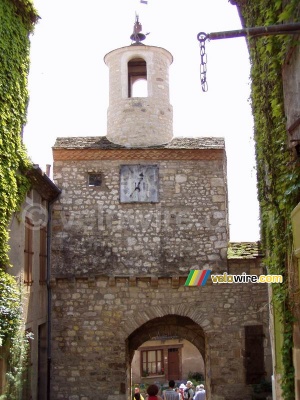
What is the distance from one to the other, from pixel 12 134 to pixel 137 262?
501 cm

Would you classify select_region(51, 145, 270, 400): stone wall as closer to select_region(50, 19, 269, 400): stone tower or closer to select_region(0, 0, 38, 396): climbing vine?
select_region(50, 19, 269, 400): stone tower

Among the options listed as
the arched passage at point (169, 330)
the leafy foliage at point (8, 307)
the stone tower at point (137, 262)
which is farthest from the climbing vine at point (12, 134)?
the arched passage at point (169, 330)

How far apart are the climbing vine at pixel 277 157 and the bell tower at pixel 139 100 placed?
265 inches

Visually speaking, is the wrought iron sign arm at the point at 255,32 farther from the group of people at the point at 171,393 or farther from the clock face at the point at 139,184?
the clock face at the point at 139,184

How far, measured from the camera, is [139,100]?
14.7 metres

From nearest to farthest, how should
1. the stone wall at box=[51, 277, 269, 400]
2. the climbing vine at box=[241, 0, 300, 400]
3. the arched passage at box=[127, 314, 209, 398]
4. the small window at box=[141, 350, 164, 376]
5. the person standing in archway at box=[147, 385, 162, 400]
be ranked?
the climbing vine at box=[241, 0, 300, 400]
the person standing in archway at box=[147, 385, 162, 400]
the stone wall at box=[51, 277, 269, 400]
the arched passage at box=[127, 314, 209, 398]
the small window at box=[141, 350, 164, 376]

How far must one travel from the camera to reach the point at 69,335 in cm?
1299

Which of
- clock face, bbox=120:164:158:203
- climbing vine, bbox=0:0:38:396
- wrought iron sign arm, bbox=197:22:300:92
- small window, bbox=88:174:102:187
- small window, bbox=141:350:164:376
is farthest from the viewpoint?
small window, bbox=141:350:164:376

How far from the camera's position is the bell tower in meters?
14.4

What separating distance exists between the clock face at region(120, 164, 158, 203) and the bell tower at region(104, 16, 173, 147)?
0.86 m

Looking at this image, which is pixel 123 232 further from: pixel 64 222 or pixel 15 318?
pixel 15 318

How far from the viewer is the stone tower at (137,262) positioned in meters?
12.9

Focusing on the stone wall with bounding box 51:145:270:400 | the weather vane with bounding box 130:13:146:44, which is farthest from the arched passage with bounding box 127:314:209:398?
the weather vane with bounding box 130:13:146:44

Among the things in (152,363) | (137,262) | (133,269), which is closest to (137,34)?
(137,262)
